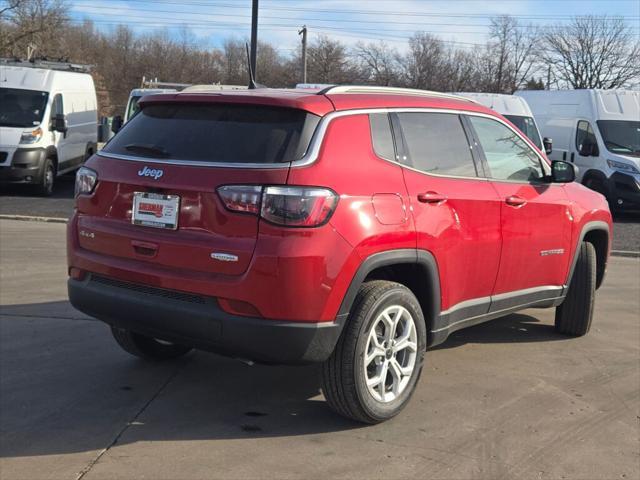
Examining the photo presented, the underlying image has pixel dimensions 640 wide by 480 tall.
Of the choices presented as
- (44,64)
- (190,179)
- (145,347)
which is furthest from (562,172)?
(44,64)

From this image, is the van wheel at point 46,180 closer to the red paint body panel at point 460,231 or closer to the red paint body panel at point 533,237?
the red paint body panel at point 533,237

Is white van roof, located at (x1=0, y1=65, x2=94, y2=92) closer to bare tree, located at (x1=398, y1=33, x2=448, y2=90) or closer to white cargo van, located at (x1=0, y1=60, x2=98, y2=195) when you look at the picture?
white cargo van, located at (x1=0, y1=60, x2=98, y2=195)

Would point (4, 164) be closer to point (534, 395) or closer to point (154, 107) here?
point (154, 107)

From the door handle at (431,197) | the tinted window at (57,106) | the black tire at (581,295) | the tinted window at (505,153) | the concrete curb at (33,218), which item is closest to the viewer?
the door handle at (431,197)

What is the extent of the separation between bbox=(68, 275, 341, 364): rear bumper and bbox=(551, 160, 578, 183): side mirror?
2.49 m

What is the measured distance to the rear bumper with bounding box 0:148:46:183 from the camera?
14.3m

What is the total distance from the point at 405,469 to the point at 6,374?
8.81ft

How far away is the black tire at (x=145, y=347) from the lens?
4.72m

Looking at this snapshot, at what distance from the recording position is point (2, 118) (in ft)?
48.2

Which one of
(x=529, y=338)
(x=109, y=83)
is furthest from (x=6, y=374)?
(x=109, y=83)

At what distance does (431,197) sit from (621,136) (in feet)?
41.8

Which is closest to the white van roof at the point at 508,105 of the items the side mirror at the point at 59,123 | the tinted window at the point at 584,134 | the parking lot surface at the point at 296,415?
the tinted window at the point at 584,134

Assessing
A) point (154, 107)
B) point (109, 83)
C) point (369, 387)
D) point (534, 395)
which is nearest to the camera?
point (369, 387)

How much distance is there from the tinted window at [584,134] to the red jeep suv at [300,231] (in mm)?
11906
